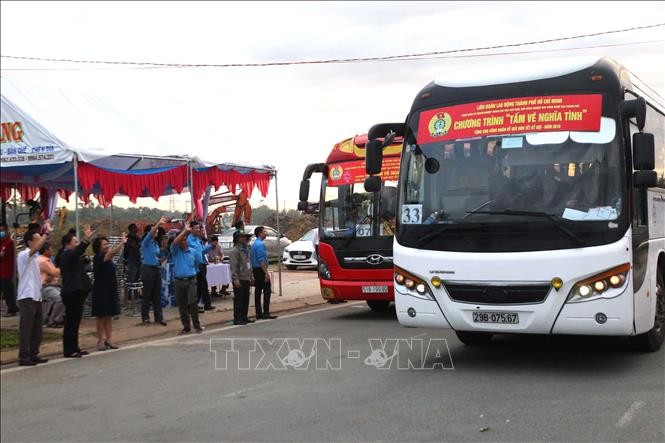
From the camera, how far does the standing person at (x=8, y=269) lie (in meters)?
13.3

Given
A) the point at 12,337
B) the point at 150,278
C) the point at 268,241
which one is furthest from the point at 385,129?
the point at 268,241

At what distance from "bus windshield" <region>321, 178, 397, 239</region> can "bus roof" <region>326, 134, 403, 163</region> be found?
0.50 meters

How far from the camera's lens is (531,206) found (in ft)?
24.2

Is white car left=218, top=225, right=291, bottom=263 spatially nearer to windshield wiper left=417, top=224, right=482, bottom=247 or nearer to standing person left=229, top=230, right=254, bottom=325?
standing person left=229, top=230, right=254, bottom=325

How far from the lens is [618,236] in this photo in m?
7.07

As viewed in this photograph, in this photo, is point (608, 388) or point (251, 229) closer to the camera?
point (608, 388)

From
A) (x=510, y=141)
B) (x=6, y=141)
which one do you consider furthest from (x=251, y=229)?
(x=510, y=141)

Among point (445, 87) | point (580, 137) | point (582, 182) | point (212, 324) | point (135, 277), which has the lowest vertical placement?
point (212, 324)

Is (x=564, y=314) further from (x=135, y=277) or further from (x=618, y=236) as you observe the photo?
(x=135, y=277)

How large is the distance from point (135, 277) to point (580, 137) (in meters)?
9.36

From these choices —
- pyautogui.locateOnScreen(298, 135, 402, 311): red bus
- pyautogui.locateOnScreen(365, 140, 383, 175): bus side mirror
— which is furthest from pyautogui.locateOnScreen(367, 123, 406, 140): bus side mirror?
pyautogui.locateOnScreen(298, 135, 402, 311): red bus

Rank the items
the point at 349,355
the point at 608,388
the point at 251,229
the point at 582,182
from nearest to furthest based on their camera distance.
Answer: the point at 608,388, the point at 582,182, the point at 349,355, the point at 251,229

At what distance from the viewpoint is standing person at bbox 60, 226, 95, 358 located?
9.70 m

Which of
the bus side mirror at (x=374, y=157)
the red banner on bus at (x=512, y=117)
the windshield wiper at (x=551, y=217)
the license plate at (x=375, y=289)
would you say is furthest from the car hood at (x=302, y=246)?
the windshield wiper at (x=551, y=217)
